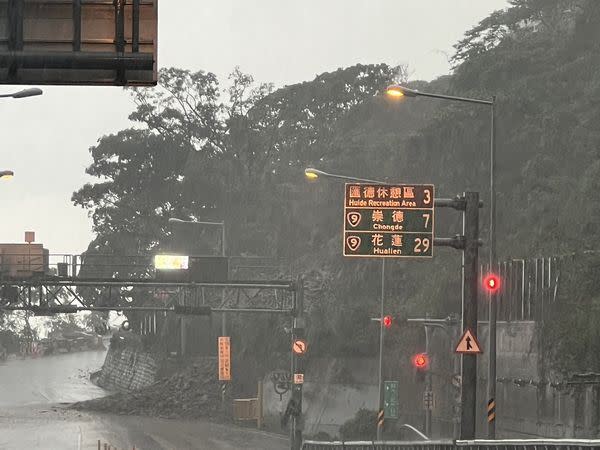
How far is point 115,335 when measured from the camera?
118m

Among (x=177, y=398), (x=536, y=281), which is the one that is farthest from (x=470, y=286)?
(x=177, y=398)

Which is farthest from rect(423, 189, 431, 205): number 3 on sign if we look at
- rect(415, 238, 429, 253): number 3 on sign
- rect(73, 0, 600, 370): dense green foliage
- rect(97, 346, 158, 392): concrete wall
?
rect(97, 346, 158, 392): concrete wall

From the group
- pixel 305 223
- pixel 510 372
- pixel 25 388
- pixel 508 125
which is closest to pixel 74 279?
pixel 510 372

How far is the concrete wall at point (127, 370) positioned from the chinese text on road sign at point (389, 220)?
207 ft

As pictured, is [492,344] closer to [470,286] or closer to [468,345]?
[470,286]

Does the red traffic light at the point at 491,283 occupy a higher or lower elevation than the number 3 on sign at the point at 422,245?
lower

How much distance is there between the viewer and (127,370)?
360 feet

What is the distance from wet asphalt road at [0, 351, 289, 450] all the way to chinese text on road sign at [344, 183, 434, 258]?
26.6m

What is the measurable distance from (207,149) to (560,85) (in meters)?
36.1

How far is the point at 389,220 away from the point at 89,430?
128 ft

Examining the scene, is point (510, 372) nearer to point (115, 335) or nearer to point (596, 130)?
point (596, 130)

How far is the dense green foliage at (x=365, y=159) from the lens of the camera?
240ft

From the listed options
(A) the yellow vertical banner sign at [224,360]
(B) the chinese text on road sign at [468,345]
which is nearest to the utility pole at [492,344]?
(B) the chinese text on road sign at [468,345]

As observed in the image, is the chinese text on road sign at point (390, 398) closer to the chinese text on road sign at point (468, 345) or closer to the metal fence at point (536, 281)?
the metal fence at point (536, 281)
